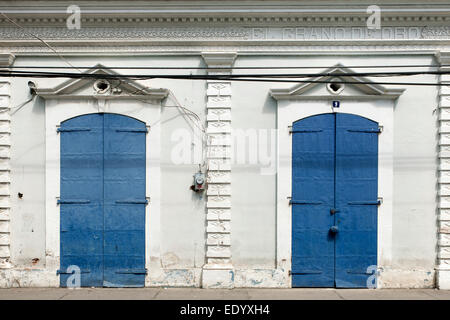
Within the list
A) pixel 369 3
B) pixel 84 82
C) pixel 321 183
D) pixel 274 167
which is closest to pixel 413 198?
pixel 321 183

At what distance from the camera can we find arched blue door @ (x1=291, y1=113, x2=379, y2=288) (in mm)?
7613

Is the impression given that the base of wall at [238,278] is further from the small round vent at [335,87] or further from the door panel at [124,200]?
the small round vent at [335,87]

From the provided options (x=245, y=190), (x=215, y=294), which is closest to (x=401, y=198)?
(x=245, y=190)

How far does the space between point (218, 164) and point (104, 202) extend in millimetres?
2397

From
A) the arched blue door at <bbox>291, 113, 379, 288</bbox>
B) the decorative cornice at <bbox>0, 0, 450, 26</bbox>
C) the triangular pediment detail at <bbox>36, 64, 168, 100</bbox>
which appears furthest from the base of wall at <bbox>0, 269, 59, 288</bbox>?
the decorative cornice at <bbox>0, 0, 450, 26</bbox>

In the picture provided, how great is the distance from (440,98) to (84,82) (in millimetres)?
7065

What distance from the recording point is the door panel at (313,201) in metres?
7.62

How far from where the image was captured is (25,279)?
7.69 meters

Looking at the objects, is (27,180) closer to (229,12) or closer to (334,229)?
(229,12)

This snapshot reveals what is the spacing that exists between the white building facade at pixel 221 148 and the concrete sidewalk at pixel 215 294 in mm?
195

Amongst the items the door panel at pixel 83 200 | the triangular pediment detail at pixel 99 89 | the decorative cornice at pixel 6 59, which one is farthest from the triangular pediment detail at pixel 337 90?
the decorative cornice at pixel 6 59

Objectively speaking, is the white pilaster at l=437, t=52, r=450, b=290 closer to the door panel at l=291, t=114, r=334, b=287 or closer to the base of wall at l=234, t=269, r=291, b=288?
the door panel at l=291, t=114, r=334, b=287

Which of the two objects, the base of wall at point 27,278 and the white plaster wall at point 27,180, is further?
the white plaster wall at point 27,180

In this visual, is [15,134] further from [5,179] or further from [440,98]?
[440,98]
